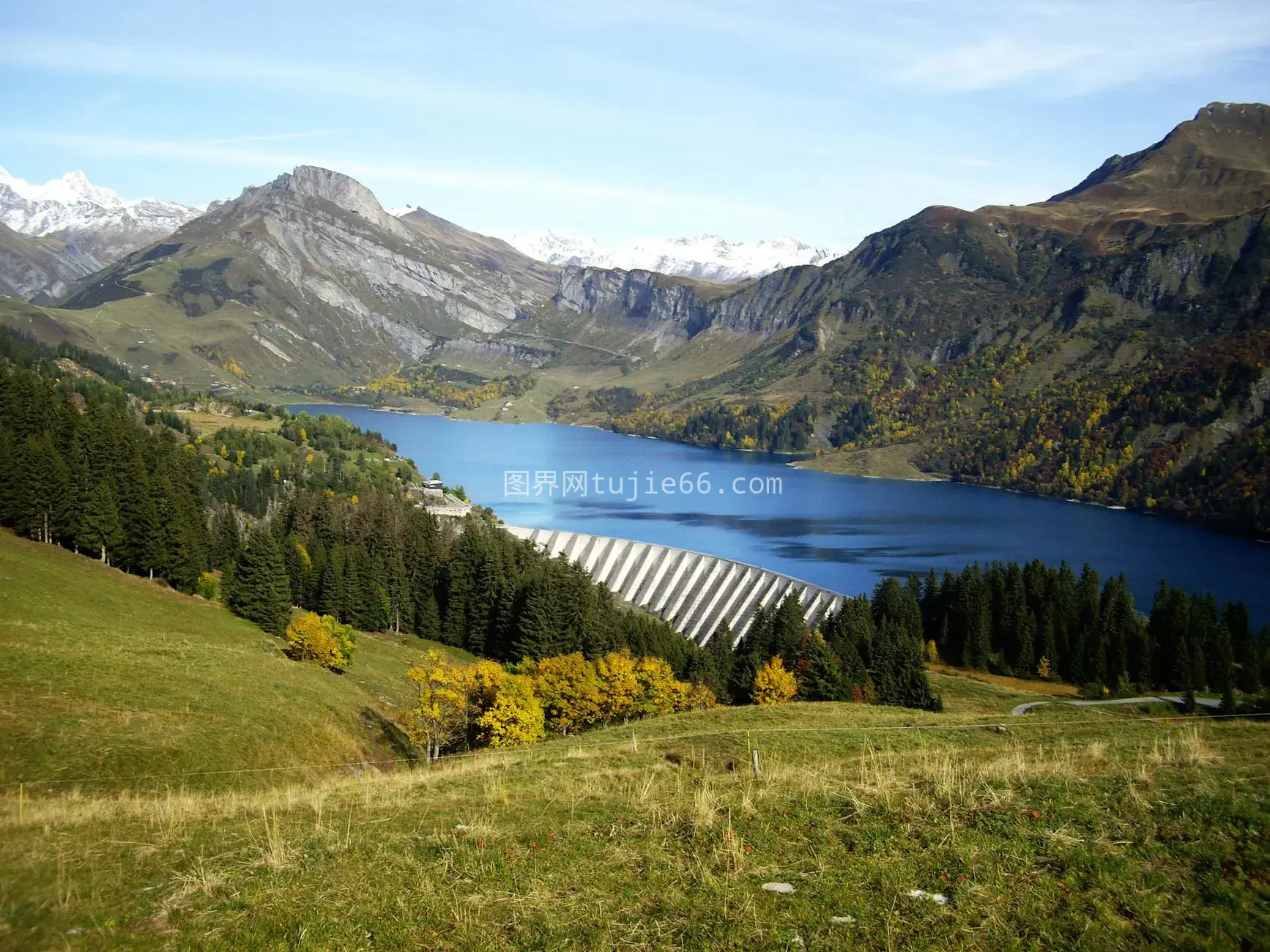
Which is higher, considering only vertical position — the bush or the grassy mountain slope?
the grassy mountain slope

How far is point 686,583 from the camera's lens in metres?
132

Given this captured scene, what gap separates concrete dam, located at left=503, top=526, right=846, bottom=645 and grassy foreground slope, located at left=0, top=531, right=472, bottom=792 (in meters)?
62.5

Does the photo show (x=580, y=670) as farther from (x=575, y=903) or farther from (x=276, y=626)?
(x=575, y=903)

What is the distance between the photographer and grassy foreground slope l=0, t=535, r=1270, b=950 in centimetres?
1031

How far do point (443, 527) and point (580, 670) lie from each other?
61022 millimetres

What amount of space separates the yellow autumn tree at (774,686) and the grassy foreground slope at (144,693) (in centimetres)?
2772

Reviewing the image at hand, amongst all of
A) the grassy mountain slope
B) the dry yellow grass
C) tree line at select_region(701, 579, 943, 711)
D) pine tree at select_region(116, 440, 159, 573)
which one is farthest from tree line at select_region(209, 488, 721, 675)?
the grassy mountain slope

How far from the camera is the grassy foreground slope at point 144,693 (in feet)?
93.2

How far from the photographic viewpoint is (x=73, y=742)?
2797 cm

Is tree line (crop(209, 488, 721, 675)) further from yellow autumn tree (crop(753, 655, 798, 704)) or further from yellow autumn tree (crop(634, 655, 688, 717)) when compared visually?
yellow autumn tree (crop(634, 655, 688, 717))

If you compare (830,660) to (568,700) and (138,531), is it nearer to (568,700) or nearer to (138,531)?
(568,700)

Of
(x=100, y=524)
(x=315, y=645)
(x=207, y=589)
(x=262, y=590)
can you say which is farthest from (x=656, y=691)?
(x=100, y=524)

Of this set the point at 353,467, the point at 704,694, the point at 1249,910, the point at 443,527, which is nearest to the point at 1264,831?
the point at 1249,910

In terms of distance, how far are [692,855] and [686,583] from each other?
393 ft
